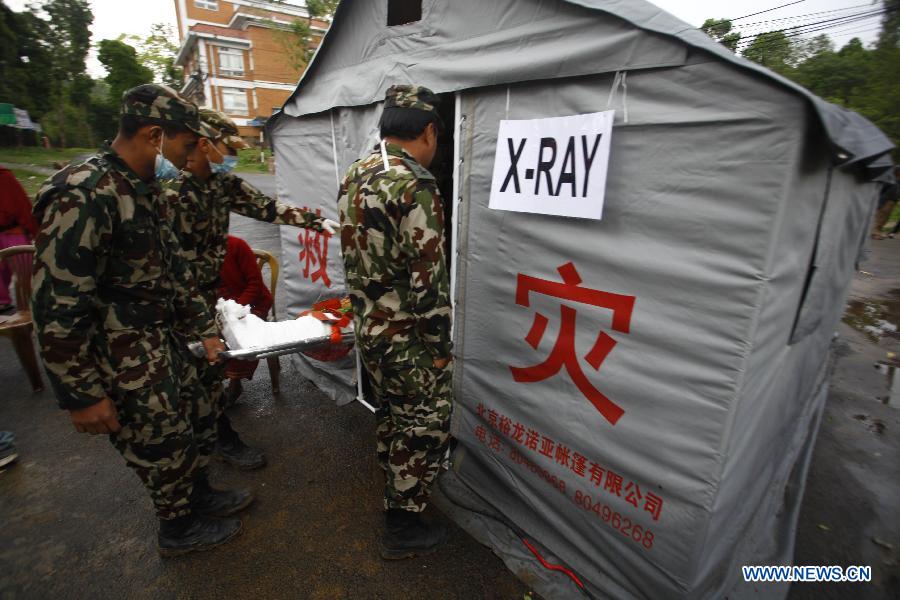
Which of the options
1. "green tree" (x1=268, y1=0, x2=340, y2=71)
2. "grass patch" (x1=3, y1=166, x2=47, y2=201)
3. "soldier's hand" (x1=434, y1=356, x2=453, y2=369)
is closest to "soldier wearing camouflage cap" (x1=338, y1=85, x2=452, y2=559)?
"soldier's hand" (x1=434, y1=356, x2=453, y2=369)

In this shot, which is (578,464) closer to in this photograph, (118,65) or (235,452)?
(235,452)

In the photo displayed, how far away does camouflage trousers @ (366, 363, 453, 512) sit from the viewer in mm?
1961

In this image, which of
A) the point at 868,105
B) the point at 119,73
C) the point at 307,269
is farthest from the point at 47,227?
the point at 119,73

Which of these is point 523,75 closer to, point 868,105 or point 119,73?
point 868,105

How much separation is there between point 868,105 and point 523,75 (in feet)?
63.2

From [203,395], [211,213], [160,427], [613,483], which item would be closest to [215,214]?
[211,213]

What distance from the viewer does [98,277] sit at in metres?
1.61

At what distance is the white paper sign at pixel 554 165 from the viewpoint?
1.72m

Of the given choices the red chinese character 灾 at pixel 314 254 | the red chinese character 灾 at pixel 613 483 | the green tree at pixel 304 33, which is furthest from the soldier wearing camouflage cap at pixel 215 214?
the green tree at pixel 304 33

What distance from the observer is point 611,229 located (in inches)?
69.0

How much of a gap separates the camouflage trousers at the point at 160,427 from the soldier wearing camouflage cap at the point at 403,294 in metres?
0.87

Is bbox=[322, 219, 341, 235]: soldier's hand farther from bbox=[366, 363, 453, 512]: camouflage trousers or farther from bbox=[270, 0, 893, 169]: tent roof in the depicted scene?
bbox=[366, 363, 453, 512]: camouflage trousers

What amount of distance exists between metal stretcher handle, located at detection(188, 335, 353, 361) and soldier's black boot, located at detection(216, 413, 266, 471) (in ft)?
2.45

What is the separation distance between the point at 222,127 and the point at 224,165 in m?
0.25
